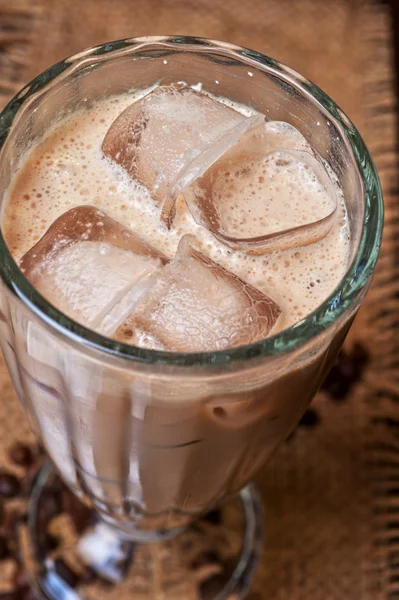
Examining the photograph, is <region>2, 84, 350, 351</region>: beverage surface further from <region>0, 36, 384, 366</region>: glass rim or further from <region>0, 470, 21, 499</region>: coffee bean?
<region>0, 470, 21, 499</region>: coffee bean

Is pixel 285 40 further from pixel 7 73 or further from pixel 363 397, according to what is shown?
pixel 363 397

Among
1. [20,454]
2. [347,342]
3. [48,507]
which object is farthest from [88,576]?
[347,342]

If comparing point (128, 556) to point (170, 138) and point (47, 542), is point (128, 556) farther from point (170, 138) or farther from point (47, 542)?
point (170, 138)

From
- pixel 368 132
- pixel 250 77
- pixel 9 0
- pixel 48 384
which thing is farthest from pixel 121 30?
pixel 48 384

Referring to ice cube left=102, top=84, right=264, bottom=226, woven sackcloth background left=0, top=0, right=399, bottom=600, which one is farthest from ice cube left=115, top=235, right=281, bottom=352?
woven sackcloth background left=0, top=0, right=399, bottom=600

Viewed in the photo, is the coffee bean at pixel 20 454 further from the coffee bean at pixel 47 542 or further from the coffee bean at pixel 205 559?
the coffee bean at pixel 205 559

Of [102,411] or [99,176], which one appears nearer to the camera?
[102,411]
